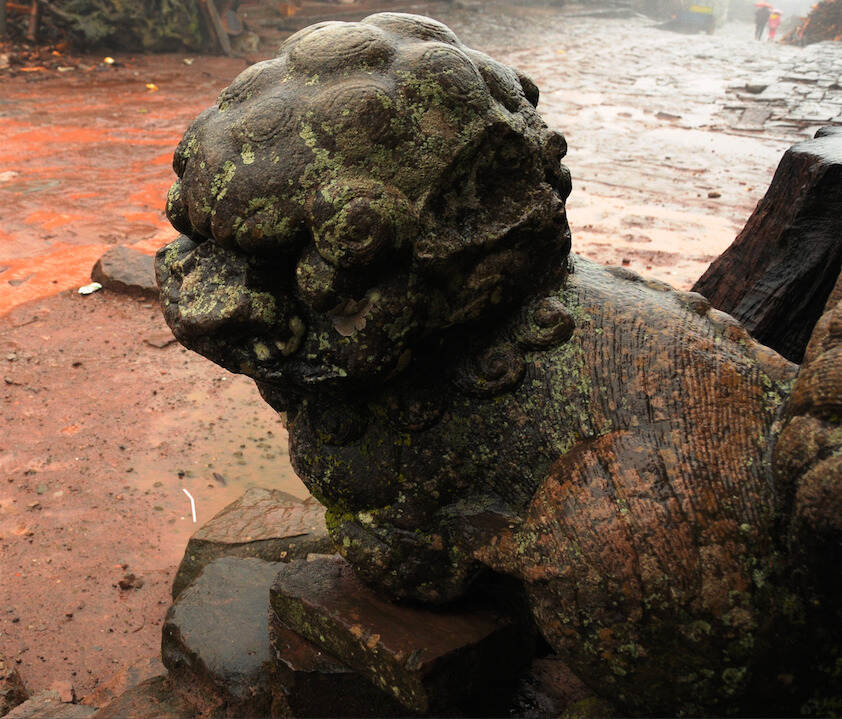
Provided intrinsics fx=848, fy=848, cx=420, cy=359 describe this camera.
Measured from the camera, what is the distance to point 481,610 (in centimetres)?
201

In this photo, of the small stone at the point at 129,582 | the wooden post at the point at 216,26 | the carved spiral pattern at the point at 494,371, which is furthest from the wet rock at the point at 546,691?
the wooden post at the point at 216,26

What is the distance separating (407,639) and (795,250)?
158 cm

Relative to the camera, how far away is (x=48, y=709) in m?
2.52

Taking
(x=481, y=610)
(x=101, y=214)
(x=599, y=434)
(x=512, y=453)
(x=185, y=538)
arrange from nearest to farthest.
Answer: (x=599, y=434) < (x=512, y=453) < (x=481, y=610) < (x=185, y=538) < (x=101, y=214)

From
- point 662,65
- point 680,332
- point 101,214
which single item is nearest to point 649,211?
point 101,214

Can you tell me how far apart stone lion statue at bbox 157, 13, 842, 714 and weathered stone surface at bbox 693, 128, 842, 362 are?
0.78 meters

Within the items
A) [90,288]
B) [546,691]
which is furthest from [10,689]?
[90,288]

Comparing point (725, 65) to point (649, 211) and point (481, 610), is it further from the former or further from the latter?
point (481, 610)

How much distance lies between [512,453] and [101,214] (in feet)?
21.1

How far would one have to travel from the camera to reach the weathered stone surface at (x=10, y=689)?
8.43 ft

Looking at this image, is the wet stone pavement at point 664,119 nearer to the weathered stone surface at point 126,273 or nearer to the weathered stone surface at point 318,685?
the weathered stone surface at point 126,273

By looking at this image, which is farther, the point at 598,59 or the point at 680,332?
the point at 598,59

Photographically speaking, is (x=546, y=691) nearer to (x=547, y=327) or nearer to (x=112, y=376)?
(x=547, y=327)

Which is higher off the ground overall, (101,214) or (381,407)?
(381,407)
